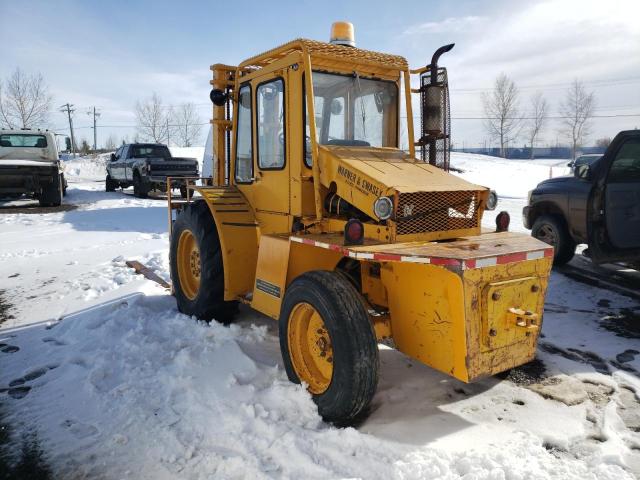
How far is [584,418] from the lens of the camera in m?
3.38

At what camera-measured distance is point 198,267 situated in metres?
5.50

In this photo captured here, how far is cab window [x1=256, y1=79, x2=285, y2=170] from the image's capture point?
439 cm

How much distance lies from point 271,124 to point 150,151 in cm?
1609

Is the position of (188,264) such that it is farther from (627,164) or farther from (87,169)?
(87,169)

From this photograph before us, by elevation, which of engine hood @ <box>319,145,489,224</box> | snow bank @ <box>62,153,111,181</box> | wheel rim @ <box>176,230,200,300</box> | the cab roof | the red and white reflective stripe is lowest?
wheel rim @ <box>176,230,200,300</box>

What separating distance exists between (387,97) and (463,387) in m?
2.66

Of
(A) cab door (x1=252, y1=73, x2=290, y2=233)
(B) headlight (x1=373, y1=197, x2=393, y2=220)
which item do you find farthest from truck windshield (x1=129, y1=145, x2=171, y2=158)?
(B) headlight (x1=373, y1=197, x2=393, y2=220)

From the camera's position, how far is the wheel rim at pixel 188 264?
18.3 feet

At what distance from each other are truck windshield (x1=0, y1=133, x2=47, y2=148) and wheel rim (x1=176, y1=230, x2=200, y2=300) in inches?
470

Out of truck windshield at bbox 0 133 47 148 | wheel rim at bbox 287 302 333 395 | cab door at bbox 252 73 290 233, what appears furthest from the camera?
truck windshield at bbox 0 133 47 148

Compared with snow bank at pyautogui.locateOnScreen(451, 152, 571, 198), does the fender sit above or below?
below

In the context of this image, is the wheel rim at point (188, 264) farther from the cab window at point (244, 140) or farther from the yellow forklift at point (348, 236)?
the cab window at point (244, 140)

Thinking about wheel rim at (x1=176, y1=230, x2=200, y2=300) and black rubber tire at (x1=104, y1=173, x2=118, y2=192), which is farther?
black rubber tire at (x1=104, y1=173, x2=118, y2=192)

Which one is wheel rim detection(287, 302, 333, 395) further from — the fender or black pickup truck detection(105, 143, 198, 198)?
black pickup truck detection(105, 143, 198, 198)
